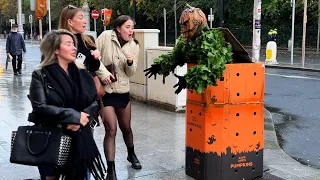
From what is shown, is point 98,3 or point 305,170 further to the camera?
point 98,3

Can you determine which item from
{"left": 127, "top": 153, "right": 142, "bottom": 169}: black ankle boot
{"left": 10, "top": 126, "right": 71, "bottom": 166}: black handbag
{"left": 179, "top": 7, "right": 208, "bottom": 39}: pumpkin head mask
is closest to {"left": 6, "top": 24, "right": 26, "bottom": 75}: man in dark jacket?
{"left": 127, "top": 153, "right": 142, "bottom": 169}: black ankle boot

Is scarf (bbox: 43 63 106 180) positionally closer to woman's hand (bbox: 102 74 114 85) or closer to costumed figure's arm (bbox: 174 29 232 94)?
woman's hand (bbox: 102 74 114 85)

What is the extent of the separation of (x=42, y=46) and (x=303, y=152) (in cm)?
449

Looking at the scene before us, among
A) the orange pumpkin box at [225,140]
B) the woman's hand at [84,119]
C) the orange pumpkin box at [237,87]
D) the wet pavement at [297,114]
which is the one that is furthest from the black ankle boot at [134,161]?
the wet pavement at [297,114]

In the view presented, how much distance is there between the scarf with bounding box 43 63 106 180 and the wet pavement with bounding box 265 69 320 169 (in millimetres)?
3523

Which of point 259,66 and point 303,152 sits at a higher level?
point 259,66

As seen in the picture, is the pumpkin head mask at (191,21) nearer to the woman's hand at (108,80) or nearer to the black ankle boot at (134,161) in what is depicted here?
the woman's hand at (108,80)

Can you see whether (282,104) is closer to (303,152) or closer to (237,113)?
(303,152)

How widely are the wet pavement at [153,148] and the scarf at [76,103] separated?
145 cm

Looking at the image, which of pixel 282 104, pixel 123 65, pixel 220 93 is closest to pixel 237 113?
pixel 220 93

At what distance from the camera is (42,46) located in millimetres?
3406

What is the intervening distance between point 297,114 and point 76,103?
7.01 m

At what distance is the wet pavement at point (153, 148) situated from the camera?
194 inches

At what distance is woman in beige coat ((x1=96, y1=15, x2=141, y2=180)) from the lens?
468cm
